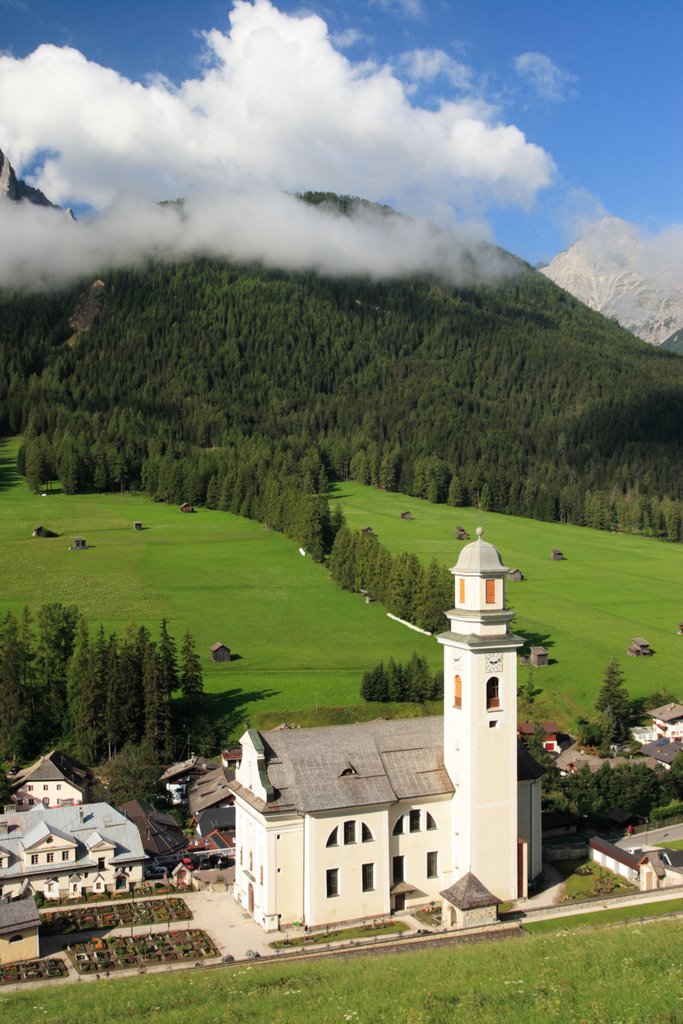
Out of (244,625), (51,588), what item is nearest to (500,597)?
(244,625)

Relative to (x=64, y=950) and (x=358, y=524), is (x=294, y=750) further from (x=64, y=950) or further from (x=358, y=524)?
(x=358, y=524)

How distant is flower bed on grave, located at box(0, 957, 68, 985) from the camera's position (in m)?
33.9

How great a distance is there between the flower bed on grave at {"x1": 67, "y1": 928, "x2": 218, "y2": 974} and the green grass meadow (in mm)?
26676

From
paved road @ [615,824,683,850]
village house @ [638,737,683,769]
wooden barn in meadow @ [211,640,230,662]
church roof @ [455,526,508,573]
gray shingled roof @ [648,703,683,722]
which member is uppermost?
church roof @ [455,526,508,573]

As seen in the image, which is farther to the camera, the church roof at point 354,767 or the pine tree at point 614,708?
the pine tree at point 614,708

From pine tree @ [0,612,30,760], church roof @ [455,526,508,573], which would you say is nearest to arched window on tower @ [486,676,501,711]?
church roof @ [455,526,508,573]

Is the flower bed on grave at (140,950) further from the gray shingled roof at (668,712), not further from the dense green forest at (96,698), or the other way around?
the gray shingled roof at (668,712)

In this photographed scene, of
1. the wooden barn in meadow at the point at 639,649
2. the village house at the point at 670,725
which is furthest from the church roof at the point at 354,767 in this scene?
the wooden barn in meadow at the point at 639,649

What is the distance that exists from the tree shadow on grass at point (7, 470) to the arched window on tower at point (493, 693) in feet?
→ 374

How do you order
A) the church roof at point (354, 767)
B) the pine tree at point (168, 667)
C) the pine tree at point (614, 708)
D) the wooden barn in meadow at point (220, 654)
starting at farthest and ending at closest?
the wooden barn in meadow at point (220, 654) → the pine tree at point (614, 708) → the pine tree at point (168, 667) → the church roof at point (354, 767)

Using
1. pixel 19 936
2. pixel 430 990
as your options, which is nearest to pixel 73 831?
pixel 19 936

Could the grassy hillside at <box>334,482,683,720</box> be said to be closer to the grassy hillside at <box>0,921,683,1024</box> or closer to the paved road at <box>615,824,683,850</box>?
the paved road at <box>615,824,683,850</box>

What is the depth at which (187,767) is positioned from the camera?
196 feet

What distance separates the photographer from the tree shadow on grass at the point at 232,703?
2579 inches
